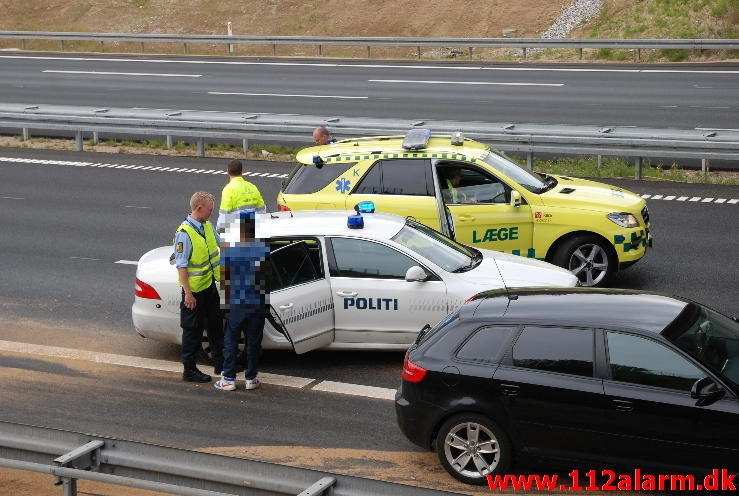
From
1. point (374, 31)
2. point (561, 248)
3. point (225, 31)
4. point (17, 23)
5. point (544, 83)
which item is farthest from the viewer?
point (17, 23)

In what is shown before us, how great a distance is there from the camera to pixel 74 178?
67.0ft

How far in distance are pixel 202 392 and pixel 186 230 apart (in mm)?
1470

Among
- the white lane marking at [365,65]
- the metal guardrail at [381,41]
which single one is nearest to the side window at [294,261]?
the white lane marking at [365,65]

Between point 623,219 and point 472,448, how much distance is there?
221 inches

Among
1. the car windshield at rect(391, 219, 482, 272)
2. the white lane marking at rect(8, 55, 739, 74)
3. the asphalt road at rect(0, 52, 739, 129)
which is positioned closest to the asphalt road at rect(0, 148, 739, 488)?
the car windshield at rect(391, 219, 482, 272)

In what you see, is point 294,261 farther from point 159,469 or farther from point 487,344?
point 159,469

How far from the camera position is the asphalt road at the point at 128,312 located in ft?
31.4

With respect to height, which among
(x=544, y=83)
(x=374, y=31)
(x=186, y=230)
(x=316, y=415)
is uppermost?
(x=374, y=31)

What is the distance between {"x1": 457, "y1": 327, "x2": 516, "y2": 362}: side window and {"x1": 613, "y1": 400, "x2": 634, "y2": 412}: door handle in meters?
0.90

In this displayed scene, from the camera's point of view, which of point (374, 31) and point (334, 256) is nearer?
point (334, 256)

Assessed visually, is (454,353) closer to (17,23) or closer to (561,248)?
(561,248)

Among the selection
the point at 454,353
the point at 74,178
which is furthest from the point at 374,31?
the point at 454,353

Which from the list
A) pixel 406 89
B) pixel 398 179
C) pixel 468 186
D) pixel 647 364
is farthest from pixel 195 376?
pixel 406 89

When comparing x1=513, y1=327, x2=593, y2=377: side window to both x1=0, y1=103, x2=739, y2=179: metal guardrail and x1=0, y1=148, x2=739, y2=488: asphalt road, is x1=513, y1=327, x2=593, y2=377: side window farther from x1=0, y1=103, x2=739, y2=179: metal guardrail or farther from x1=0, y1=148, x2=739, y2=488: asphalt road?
x1=0, y1=103, x2=739, y2=179: metal guardrail
